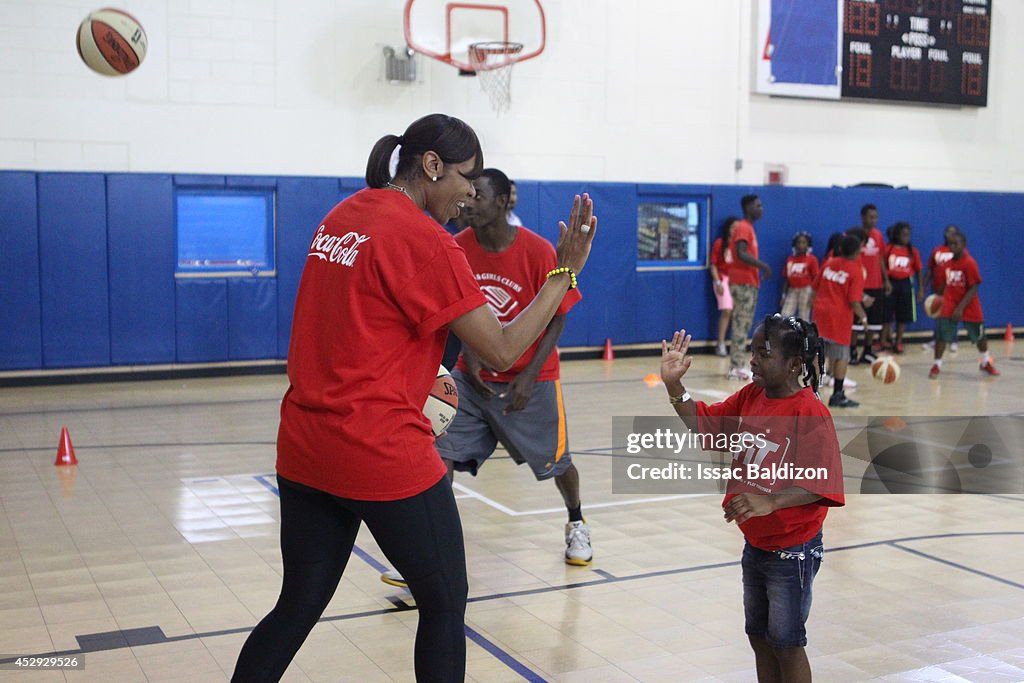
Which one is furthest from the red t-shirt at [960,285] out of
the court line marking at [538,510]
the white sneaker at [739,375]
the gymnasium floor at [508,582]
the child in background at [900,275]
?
the court line marking at [538,510]

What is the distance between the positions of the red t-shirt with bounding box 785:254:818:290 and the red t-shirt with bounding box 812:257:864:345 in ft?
14.3

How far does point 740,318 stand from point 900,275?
349 cm

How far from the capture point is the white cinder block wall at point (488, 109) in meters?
11.8

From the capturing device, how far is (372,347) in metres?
2.70

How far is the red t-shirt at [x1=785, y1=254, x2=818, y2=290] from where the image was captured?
14.7 m

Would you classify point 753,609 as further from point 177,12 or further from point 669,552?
point 177,12

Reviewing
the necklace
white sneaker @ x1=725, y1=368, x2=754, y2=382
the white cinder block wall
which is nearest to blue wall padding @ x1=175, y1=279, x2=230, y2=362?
the white cinder block wall

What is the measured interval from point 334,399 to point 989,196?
16.7 meters

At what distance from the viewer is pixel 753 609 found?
132 inches

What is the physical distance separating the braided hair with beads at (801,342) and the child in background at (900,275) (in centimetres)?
1243

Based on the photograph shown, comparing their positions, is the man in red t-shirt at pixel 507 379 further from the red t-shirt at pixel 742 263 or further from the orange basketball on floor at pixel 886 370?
the red t-shirt at pixel 742 263

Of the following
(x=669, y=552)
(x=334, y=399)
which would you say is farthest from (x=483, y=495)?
(x=334, y=399)

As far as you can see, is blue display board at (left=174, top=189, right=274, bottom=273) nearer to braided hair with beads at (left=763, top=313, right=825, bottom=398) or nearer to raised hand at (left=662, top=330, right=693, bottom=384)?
raised hand at (left=662, top=330, right=693, bottom=384)

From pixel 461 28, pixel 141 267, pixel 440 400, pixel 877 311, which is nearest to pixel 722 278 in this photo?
pixel 877 311
